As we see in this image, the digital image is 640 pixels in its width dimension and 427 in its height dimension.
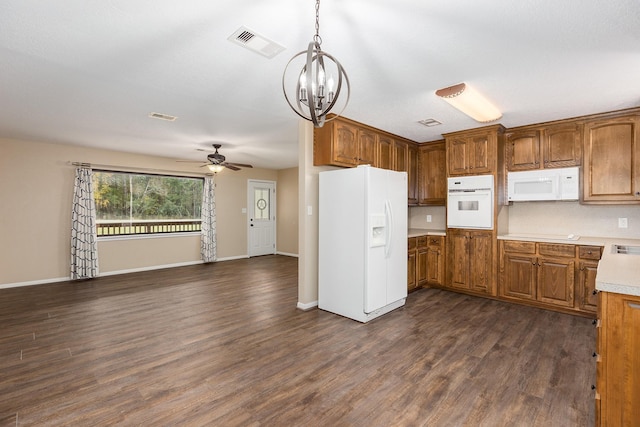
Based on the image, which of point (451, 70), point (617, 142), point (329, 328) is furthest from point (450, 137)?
point (329, 328)

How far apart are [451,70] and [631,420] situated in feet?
8.17

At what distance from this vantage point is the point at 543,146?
4078mm

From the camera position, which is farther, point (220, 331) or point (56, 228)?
point (56, 228)

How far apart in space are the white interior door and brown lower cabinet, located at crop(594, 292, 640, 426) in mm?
7508

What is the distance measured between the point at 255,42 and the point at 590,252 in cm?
418

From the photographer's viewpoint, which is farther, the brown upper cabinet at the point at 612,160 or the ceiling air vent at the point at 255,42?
the brown upper cabinet at the point at 612,160

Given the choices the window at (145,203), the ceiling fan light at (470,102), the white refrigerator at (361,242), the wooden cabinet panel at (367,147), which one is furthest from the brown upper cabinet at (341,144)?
Answer: the window at (145,203)

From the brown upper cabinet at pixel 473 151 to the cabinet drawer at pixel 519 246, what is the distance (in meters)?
1.00

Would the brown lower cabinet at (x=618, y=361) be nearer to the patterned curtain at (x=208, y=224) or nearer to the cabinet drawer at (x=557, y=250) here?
the cabinet drawer at (x=557, y=250)

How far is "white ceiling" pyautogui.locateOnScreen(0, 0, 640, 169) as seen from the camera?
5.94 feet

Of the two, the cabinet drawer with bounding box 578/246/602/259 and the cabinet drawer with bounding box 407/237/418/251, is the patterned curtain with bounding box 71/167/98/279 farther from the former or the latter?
the cabinet drawer with bounding box 578/246/602/259

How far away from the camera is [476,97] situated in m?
3.18

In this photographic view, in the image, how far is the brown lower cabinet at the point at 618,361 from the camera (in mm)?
1474

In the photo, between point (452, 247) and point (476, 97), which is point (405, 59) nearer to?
point (476, 97)
